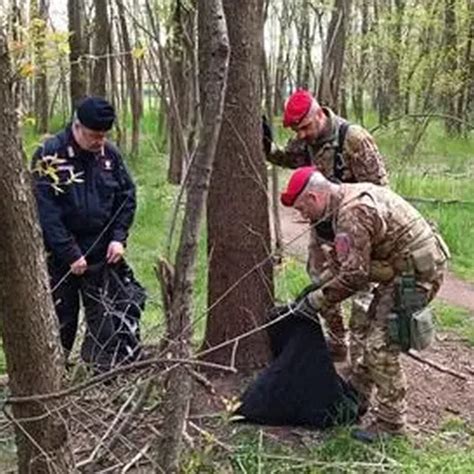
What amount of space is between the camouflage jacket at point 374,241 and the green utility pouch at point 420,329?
0.18 metres

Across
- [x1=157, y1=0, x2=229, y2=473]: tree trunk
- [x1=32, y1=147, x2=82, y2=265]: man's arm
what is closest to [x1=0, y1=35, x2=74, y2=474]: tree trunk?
[x1=157, y1=0, x2=229, y2=473]: tree trunk

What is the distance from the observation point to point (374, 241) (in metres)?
4.77

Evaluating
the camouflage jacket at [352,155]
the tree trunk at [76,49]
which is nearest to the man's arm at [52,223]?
the camouflage jacket at [352,155]

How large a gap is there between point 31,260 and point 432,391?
329cm

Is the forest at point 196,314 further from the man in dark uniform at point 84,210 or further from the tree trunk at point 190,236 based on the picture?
the man in dark uniform at point 84,210

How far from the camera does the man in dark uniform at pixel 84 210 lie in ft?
17.3

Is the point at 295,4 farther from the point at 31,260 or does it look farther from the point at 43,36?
the point at 31,260

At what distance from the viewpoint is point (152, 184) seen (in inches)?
624

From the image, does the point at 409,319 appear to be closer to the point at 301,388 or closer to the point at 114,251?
the point at 301,388

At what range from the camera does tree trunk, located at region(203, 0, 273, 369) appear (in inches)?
207

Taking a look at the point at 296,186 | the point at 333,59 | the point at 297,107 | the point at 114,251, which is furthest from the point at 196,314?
the point at 333,59

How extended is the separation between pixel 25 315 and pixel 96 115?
230 cm

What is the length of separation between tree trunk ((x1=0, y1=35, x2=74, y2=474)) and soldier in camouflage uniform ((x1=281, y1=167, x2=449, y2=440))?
1806mm

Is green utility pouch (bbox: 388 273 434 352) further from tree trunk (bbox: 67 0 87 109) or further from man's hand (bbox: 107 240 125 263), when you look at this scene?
tree trunk (bbox: 67 0 87 109)
